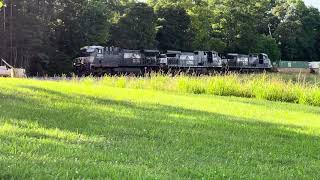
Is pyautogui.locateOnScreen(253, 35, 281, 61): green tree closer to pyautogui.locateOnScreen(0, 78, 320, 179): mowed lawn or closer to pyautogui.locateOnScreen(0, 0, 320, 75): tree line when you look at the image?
pyautogui.locateOnScreen(0, 0, 320, 75): tree line

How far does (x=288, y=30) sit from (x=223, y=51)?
94.7 feet

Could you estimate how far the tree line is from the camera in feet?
161

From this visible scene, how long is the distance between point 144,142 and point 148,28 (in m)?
57.0

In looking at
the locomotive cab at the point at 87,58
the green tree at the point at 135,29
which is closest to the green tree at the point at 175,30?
the green tree at the point at 135,29

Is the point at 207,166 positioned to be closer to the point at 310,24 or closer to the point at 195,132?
the point at 195,132

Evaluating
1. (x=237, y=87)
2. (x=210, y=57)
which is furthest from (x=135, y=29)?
(x=237, y=87)

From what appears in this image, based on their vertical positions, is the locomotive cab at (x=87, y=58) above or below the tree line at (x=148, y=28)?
below

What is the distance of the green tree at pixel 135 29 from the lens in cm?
6338

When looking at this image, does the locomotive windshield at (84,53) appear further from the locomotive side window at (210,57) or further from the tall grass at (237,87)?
the tall grass at (237,87)

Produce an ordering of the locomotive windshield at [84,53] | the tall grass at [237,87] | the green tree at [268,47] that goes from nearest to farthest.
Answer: the tall grass at [237,87] → the locomotive windshield at [84,53] → the green tree at [268,47]

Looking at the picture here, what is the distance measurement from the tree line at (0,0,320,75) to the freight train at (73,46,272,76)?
17.5 ft

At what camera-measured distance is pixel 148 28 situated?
6488cm

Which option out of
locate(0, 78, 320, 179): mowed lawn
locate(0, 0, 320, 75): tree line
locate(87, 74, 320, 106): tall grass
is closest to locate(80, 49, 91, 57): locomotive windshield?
locate(0, 0, 320, 75): tree line

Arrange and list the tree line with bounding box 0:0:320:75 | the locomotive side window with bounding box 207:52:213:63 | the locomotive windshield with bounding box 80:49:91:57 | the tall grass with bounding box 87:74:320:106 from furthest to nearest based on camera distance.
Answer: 1. the locomotive side window with bounding box 207:52:213:63
2. the tree line with bounding box 0:0:320:75
3. the locomotive windshield with bounding box 80:49:91:57
4. the tall grass with bounding box 87:74:320:106
